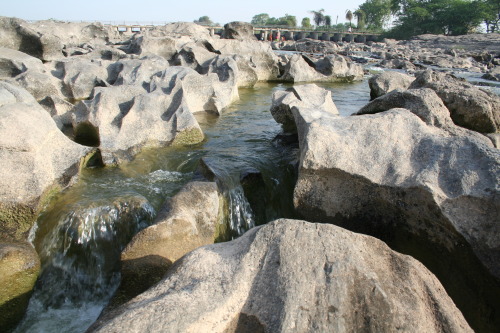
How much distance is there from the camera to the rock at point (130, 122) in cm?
648

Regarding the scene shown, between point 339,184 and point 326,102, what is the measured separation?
335cm

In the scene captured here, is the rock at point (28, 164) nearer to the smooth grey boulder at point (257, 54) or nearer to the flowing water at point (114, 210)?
the flowing water at point (114, 210)

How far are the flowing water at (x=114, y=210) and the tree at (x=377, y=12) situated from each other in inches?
3369

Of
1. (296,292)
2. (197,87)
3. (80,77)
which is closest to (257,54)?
(197,87)

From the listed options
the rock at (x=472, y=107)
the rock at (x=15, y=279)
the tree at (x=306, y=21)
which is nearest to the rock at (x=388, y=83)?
the rock at (x=472, y=107)

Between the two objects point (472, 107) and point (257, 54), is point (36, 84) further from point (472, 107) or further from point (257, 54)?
point (257, 54)

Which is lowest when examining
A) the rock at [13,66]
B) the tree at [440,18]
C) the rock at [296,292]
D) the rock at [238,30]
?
the rock at [296,292]

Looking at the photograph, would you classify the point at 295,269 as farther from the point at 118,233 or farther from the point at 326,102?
the point at 326,102

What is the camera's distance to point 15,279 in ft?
12.5

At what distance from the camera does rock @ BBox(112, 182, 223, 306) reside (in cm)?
378

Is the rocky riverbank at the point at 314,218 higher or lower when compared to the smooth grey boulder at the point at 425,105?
lower

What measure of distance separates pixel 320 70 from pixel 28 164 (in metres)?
14.6

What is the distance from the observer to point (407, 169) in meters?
3.86

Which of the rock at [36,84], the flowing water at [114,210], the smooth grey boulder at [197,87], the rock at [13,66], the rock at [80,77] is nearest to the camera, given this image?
the flowing water at [114,210]
